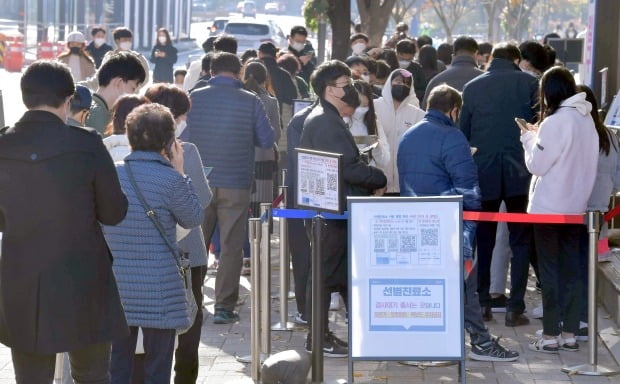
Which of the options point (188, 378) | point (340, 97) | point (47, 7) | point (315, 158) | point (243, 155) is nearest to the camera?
point (188, 378)

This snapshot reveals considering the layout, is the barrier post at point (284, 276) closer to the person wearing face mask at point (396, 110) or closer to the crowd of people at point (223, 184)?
the crowd of people at point (223, 184)

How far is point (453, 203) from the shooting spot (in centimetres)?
731

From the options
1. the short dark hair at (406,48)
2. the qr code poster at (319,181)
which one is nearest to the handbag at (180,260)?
the qr code poster at (319,181)

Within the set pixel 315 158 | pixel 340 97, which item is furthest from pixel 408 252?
pixel 340 97

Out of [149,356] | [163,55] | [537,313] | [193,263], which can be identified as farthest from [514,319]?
[163,55]

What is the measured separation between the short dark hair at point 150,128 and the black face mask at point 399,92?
4.09 metres

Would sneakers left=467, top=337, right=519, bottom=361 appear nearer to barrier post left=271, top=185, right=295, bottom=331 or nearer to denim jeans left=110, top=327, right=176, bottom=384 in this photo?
barrier post left=271, top=185, right=295, bottom=331

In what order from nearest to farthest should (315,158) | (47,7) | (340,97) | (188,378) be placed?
(188,378) < (315,158) < (340,97) < (47,7)

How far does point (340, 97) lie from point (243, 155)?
132 cm

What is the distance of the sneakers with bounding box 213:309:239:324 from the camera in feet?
31.0

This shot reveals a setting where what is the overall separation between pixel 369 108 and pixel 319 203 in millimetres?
1588

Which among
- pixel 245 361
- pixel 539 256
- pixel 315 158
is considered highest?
pixel 315 158

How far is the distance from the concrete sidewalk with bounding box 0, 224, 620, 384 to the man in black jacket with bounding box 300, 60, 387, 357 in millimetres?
408

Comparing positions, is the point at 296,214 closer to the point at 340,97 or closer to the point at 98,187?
the point at 340,97
